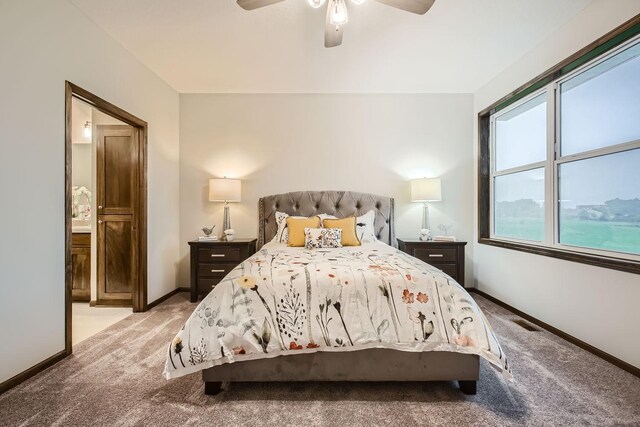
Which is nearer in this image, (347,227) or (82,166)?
(347,227)

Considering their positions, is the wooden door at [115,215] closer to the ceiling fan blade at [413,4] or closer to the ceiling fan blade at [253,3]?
the ceiling fan blade at [253,3]

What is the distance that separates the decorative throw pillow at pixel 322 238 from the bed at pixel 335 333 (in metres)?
1.17

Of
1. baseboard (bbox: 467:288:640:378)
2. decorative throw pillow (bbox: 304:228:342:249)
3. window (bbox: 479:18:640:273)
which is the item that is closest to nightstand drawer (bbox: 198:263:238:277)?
decorative throw pillow (bbox: 304:228:342:249)

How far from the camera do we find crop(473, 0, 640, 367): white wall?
191 centimetres

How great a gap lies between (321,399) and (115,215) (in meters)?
3.03

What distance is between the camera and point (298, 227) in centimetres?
303

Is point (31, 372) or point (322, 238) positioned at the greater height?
point (322, 238)

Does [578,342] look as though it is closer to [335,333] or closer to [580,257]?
[580,257]

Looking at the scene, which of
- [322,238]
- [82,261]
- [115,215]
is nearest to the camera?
[322,238]

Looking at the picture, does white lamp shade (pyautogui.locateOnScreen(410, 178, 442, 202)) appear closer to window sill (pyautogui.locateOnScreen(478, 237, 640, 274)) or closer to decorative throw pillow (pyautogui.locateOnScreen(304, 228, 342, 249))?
window sill (pyautogui.locateOnScreen(478, 237, 640, 274))

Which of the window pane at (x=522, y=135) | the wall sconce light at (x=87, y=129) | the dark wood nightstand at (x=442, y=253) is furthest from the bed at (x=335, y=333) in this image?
the wall sconce light at (x=87, y=129)

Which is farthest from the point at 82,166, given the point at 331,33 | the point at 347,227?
the point at 331,33

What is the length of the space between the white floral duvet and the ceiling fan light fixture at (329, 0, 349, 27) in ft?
5.52

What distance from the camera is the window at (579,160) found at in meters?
2.00
